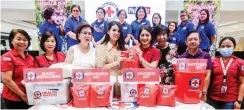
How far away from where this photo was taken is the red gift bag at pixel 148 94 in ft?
6.14

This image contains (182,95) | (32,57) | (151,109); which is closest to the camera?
(151,109)

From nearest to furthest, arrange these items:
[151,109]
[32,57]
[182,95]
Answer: [151,109]
[182,95]
[32,57]

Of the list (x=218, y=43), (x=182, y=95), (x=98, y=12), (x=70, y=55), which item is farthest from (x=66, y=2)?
(x=218, y=43)

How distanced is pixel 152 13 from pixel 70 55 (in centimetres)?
97

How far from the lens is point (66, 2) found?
7.18 ft

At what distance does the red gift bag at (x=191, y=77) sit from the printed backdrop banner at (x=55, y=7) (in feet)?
4.15

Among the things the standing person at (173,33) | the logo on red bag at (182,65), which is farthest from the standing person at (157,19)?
the logo on red bag at (182,65)

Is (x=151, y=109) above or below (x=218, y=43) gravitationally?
below

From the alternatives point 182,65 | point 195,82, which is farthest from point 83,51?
point 195,82

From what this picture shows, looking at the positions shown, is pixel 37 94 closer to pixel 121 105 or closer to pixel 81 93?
pixel 81 93

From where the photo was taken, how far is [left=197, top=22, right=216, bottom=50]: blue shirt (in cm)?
222

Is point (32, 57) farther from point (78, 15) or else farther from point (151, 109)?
point (151, 109)

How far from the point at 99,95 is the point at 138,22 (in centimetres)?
88

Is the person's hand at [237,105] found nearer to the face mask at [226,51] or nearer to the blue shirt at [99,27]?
the face mask at [226,51]
